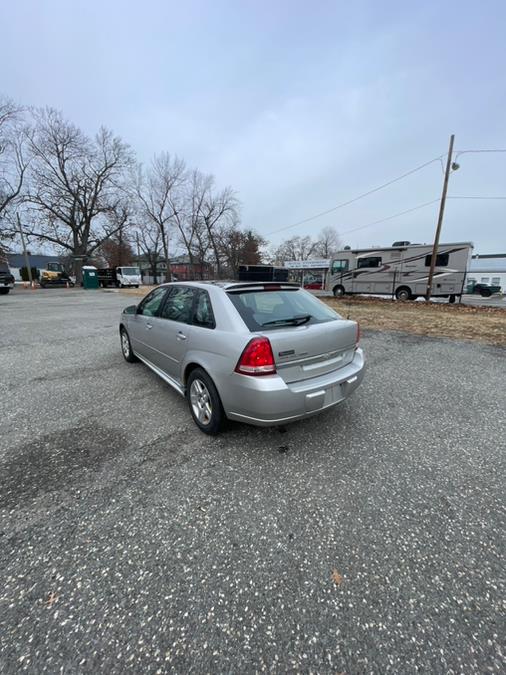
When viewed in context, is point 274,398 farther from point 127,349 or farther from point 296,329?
point 127,349

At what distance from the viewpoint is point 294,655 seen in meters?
1.24

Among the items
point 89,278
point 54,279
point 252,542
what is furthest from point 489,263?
point 54,279

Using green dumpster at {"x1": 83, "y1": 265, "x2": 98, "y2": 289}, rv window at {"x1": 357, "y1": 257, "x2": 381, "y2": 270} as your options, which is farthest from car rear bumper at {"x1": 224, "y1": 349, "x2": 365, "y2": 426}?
green dumpster at {"x1": 83, "y1": 265, "x2": 98, "y2": 289}

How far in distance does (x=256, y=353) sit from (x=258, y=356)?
0.10ft

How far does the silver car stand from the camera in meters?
2.38

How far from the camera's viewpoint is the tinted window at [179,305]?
320cm

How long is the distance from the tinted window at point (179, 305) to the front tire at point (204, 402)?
680 millimetres

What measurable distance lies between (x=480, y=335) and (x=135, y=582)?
880 centimetres

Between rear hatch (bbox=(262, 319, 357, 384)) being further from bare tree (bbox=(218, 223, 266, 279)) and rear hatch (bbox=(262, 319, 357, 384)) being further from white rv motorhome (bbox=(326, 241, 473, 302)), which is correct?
bare tree (bbox=(218, 223, 266, 279))

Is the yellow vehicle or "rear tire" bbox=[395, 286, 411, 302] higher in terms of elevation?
the yellow vehicle

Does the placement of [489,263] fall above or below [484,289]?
above

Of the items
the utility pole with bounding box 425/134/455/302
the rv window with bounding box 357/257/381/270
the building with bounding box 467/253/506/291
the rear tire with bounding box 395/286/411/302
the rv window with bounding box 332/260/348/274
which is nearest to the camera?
the utility pole with bounding box 425/134/455/302

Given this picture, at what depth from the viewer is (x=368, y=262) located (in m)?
18.4

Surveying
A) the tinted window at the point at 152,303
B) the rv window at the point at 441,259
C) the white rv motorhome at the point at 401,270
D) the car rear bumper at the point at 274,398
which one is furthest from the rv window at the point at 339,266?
the car rear bumper at the point at 274,398
